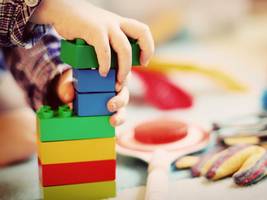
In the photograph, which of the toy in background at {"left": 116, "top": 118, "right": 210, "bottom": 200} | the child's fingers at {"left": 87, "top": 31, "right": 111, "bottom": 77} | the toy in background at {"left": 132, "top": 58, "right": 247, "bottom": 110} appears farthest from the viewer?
the toy in background at {"left": 132, "top": 58, "right": 247, "bottom": 110}

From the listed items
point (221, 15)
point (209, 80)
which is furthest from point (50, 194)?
point (221, 15)

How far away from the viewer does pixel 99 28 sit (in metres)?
0.60

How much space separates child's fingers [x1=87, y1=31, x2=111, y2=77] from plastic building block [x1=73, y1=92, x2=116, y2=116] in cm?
4

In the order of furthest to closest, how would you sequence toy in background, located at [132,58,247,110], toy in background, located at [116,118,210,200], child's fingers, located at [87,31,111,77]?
toy in background, located at [132,58,247,110]
toy in background, located at [116,118,210,200]
child's fingers, located at [87,31,111,77]

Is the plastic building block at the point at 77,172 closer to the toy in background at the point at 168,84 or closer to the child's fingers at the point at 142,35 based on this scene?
the child's fingers at the point at 142,35

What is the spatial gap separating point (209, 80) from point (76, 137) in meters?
0.70

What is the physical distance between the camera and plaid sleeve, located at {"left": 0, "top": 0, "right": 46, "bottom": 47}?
2.11 feet

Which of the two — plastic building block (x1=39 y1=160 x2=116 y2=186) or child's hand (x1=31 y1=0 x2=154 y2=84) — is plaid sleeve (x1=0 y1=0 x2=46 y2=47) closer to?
child's hand (x1=31 y1=0 x2=154 y2=84)

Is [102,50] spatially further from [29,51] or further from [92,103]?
[29,51]

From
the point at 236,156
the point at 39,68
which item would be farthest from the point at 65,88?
the point at 236,156

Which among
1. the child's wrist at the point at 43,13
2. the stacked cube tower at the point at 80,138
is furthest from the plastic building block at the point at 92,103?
the child's wrist at the point at 43,13

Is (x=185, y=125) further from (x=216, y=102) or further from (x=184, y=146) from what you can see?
(x=216, y=102)

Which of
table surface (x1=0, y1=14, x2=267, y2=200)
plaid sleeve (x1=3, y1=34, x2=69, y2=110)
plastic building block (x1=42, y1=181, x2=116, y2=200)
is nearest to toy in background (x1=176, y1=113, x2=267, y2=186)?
table surface (x1=0, y1=14, x2=267, y2=200)

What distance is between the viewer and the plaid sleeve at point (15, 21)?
0.64 metres
